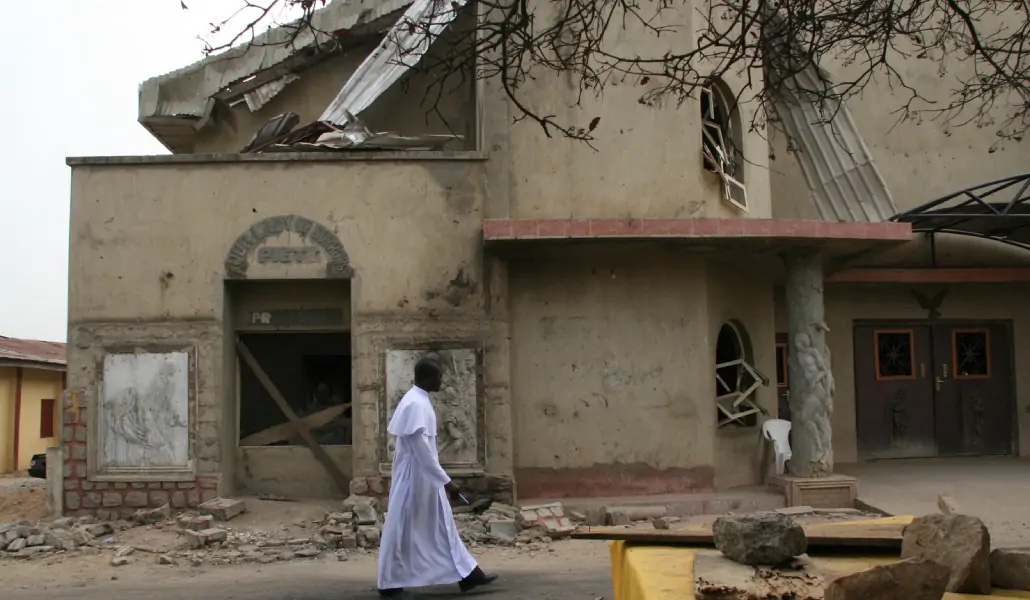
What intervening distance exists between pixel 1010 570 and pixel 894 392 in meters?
11.4

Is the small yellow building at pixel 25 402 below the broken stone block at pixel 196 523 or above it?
above

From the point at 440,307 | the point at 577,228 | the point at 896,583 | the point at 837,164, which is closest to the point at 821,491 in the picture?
the point at 577,228

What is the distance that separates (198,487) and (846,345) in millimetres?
9003

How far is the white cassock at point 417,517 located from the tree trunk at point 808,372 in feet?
15.6

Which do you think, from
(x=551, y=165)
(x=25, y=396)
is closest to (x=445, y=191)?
(x=551, y=165)

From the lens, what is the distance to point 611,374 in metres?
9.81

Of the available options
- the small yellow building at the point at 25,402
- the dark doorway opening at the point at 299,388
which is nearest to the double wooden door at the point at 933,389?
the dark doorway opening at the point at 299,388

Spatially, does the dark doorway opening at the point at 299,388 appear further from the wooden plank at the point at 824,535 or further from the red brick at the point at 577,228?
the wooden plank at the point at 824,535

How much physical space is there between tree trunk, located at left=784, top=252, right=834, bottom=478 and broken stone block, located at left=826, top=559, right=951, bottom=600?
289 inches

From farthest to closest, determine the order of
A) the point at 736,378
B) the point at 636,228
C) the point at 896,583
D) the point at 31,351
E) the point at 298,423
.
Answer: the point at 31,351
the point at 736,378
the point at 298,423
the point at 636,228
the point at 896,583

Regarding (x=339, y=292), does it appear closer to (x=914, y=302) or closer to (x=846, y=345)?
(x=846, y=345)

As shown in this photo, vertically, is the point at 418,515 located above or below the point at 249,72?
below

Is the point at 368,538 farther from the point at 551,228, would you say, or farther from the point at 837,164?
the point at 837,164

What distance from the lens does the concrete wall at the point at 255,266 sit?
9586 millimetres
